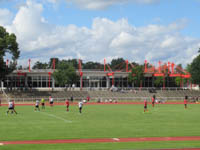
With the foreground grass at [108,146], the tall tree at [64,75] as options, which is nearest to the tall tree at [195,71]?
the tall tree at [64,75]

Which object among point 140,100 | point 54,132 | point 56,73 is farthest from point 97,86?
point 54,132

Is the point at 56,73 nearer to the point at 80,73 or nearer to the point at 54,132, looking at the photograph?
the point at 80,73

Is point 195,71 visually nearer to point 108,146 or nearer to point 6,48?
point 6,48

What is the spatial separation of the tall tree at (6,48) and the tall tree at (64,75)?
13304 mm

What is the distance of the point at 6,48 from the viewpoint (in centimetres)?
6969

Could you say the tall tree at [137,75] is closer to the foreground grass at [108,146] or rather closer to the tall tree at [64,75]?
the tall tree at [64,75]

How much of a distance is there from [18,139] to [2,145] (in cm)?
178

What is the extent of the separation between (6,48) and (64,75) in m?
16.7

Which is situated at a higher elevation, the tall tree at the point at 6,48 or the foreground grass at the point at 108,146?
the tall tree at the point at 6,48

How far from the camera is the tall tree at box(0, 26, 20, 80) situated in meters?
68.2

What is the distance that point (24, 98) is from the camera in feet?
211

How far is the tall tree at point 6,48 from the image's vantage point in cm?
6825

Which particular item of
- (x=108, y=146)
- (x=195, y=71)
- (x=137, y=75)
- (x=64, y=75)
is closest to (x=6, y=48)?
(x=64, y=75)

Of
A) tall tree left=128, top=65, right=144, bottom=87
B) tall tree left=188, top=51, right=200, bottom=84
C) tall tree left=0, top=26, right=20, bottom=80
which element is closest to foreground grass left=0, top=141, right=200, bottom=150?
tall tree left=0, top=26, right=20, bottom=80
